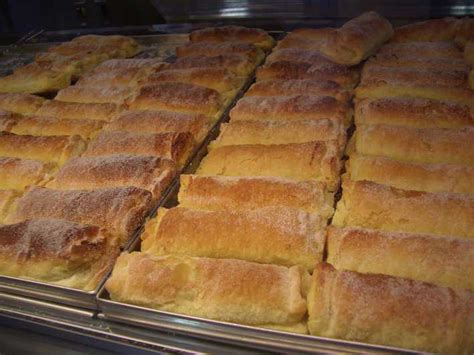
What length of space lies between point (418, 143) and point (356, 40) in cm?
122

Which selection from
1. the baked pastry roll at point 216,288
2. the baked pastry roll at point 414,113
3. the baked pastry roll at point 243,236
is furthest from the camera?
the baked pastry roll at point 414,113

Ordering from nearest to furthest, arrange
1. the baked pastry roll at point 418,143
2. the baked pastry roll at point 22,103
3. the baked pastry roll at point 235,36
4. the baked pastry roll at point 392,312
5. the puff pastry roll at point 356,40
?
1. the baked pastry roll at point 392,312
2. the baked pastry roll at point 418,143
3. the puff pastry roll at point 356,40
4. the baked pastry roll at point 22,103
5. the baked pastry roll at point 235,36

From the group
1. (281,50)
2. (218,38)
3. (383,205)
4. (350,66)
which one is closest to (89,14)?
(218,38)

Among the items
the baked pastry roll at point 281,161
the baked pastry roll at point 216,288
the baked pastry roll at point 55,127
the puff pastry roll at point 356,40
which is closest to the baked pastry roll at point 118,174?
the baked pastry roll at point 281,161

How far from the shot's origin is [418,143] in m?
2.41

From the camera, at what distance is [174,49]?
4.17 meters

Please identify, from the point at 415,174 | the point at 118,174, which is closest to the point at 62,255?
the point at 118,174

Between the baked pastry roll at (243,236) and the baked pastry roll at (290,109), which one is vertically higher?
the baked pastry roll at (290,109)

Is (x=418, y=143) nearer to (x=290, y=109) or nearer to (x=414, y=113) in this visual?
(x=414, y=113)

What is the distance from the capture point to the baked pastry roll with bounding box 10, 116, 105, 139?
3.06 meters

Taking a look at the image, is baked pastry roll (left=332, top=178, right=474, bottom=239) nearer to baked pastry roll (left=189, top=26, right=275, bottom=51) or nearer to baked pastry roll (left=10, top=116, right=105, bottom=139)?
baked pastry roll (left=10, top=116, right=105, bottom=139)

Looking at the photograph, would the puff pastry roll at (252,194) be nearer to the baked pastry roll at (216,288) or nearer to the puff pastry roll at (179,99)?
the baked pastry roll at (216,288)

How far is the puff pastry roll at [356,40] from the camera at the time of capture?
10.9 ft

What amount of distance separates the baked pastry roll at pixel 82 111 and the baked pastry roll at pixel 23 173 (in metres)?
0.58
